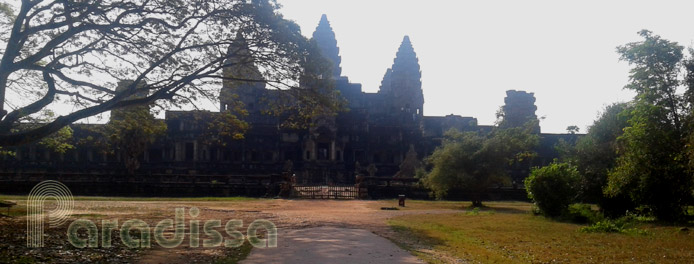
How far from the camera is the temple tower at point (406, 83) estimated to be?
62406 mm

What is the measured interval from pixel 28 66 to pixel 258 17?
616cm

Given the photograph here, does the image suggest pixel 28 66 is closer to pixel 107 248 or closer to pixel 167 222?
pixel 167 222

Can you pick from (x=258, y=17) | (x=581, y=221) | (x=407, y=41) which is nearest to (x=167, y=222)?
(x=258, y=17)

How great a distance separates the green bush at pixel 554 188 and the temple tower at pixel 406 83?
41.6 m

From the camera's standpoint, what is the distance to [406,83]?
62719 millimetres

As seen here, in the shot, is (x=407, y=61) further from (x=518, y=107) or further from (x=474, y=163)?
(x=474, y=163)

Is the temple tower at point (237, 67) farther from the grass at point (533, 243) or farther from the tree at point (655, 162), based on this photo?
the tree at point (655, 162)

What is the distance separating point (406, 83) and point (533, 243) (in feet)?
168

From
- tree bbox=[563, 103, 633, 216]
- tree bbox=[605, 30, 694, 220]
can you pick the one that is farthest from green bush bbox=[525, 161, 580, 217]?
tree bbox=[605, 30, 694, 220]

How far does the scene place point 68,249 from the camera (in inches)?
388

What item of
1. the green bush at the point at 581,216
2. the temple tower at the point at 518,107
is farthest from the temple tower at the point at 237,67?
the temple tower at the point at 518,107

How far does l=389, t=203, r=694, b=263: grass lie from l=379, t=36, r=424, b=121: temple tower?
1789 inches

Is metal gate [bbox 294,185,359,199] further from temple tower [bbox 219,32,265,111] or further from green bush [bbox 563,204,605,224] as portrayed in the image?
green bush [bbox 563,204,605,224]

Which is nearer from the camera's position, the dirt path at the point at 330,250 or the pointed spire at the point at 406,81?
the dirt path at the point at 330,250
